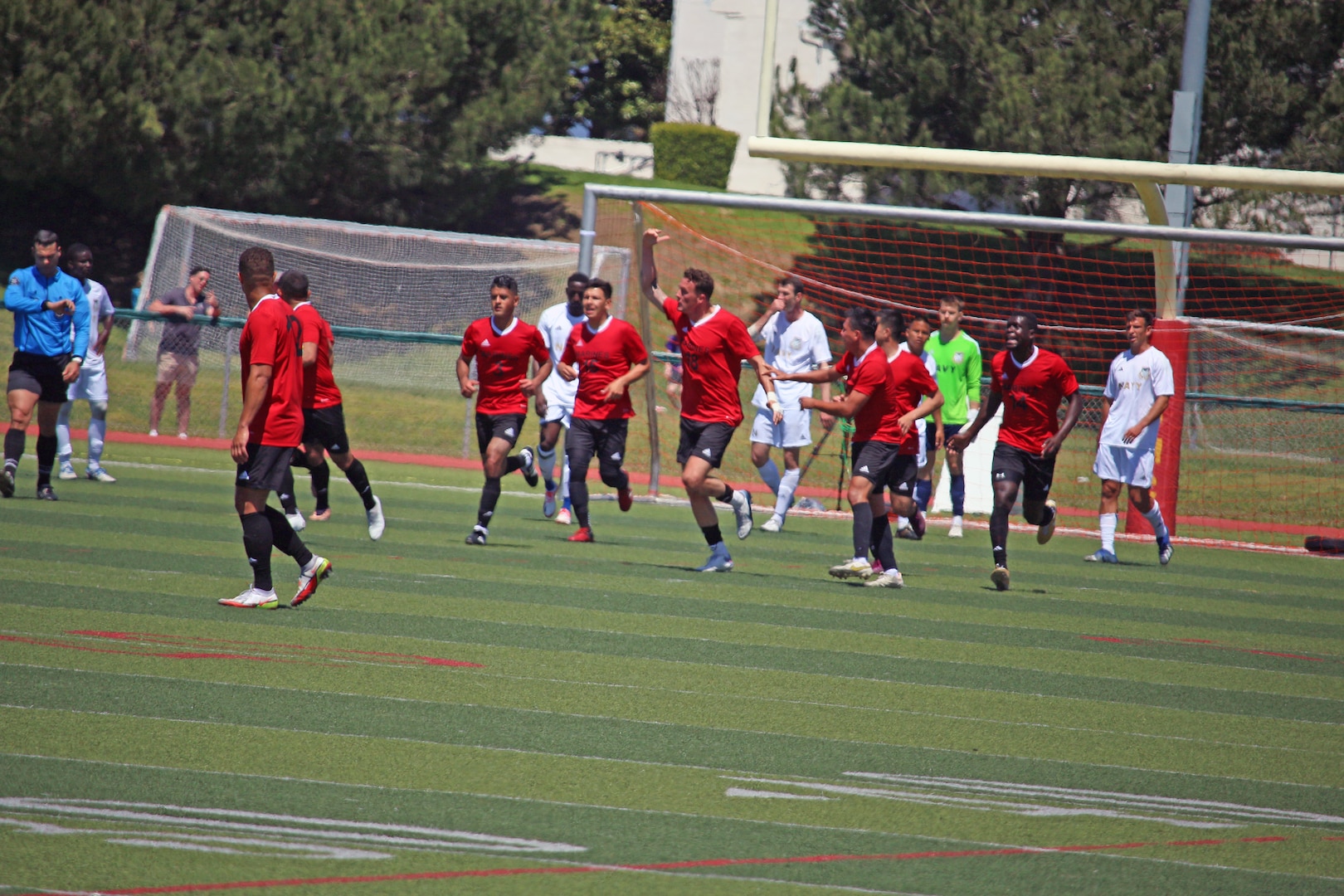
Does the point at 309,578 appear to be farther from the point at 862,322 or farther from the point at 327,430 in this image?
the point at 862,322

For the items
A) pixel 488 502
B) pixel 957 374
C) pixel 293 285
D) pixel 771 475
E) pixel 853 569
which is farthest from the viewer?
pixel 771 475

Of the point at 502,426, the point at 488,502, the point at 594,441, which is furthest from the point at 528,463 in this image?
the point at 594,441

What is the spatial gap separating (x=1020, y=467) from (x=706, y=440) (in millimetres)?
2449

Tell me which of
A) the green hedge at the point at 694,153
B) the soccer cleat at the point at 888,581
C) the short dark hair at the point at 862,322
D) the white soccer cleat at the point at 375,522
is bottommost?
the soccer cleat at the point at 888,581

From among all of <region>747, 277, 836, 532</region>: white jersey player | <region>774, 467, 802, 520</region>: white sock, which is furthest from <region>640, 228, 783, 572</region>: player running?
<region>774, 467, 802, 520</region>: white sock

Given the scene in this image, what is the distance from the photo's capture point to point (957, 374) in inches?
620

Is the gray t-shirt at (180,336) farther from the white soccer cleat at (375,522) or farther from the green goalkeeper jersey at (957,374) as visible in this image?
the green goalkeeper jersey at (957,374)

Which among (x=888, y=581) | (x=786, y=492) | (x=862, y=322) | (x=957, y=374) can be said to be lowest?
(x=888, y=581)

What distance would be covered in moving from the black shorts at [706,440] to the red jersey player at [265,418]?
351cm

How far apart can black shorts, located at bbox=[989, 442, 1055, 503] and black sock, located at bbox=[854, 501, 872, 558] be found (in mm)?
1097

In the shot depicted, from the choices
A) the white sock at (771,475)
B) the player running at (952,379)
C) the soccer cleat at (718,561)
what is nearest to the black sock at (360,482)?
the soccer cleat at (718,561)

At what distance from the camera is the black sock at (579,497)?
12.5 metres

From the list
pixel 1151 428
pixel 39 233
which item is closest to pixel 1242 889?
pixel 1151 428

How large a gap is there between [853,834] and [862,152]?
28.0 ft
